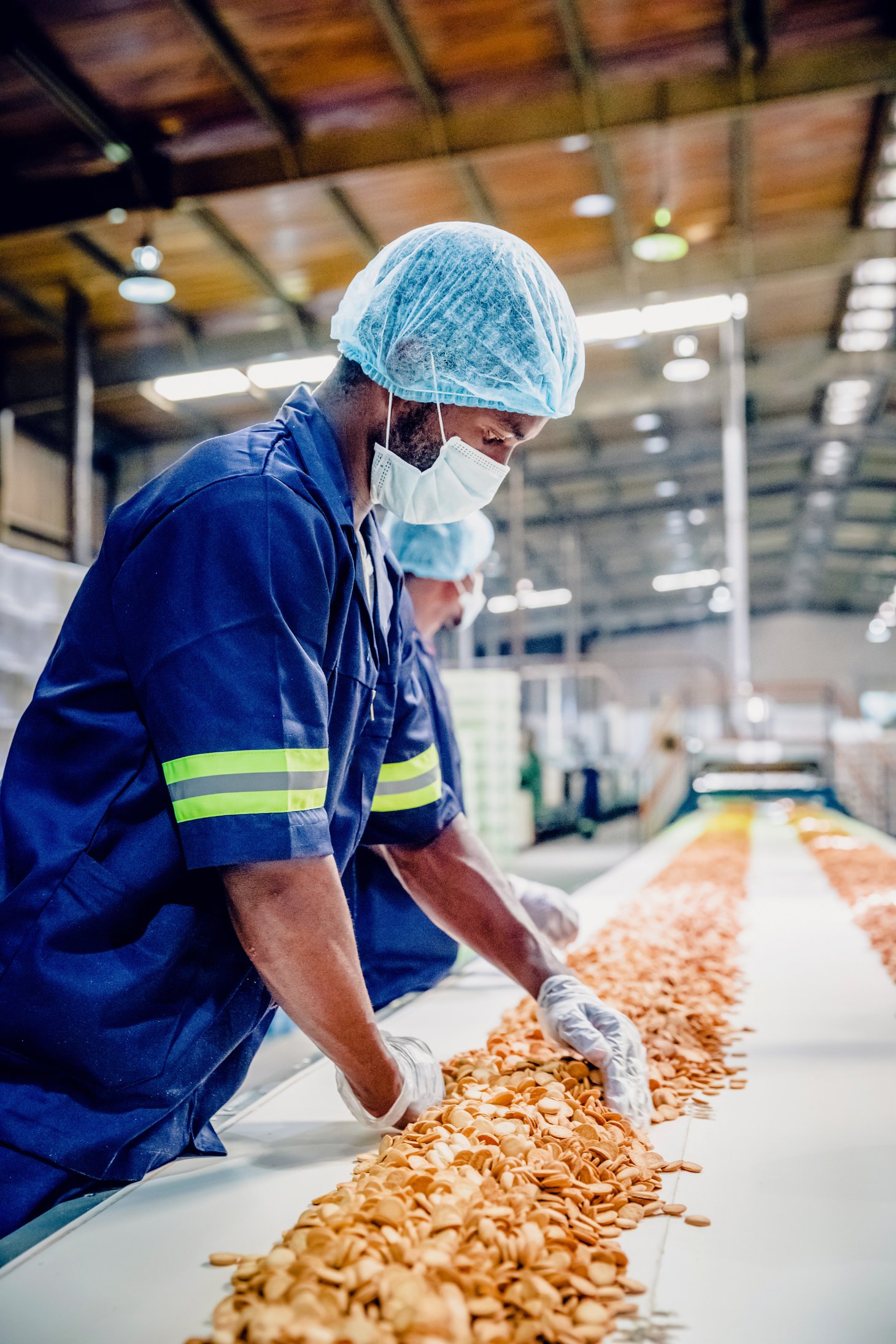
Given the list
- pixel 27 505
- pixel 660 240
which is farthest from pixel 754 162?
pixel 27 505

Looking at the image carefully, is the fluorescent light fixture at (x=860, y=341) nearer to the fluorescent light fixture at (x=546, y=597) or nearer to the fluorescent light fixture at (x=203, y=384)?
A: the fluorescent light fixture at (x=203, y=384)

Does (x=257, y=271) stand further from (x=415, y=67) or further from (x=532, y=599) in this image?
(x=532, y=599)

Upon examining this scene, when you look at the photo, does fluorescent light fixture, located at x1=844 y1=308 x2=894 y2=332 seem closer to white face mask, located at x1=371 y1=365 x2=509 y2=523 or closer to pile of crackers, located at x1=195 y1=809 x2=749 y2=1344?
pile of crackers, located at x1=195 y1=809 x2=749 y2=1344

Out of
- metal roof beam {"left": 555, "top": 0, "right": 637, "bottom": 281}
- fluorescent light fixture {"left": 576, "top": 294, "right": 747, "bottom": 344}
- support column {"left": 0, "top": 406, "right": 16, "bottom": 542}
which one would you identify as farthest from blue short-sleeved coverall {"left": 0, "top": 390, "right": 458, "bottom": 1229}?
support column {"left": 0, "top": 406, "right": 16, "bottom": 542}

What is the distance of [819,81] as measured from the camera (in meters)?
5.09

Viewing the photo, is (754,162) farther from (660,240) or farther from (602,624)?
(602,624)

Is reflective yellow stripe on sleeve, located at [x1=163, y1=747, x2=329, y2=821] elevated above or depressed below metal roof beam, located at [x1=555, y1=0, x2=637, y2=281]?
below

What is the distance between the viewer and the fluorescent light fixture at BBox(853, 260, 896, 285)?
8508mm

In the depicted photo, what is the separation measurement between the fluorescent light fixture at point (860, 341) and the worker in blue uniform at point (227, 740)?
10184mm

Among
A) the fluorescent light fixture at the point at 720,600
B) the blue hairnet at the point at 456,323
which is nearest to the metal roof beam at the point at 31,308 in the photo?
the blue hairnet at the point at 456,323

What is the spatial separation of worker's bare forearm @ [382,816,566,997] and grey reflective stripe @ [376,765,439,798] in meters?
0.11

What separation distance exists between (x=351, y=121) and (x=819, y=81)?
238cm

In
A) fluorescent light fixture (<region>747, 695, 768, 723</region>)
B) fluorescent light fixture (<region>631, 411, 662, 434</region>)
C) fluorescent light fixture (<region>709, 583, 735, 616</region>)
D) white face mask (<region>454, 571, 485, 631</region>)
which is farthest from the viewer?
fluorescent light fixture (<region>709, 583, 735, 616</region>)

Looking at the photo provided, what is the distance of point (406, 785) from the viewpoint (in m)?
1.57
